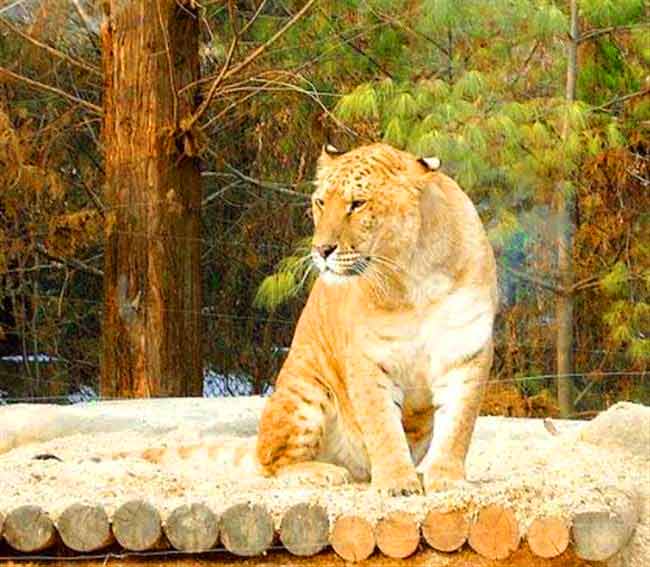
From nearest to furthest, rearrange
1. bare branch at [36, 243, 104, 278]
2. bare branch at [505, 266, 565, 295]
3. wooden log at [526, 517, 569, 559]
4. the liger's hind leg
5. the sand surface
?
wooden log at [526, 517, 569, 559], the sand surface, the liger's hind leg, bare branch at [505, 266, 565, 295], bare branch at [36, 243, 104, 278]

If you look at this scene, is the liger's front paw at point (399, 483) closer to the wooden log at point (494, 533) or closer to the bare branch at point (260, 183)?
the wooden log at point (494, 533)

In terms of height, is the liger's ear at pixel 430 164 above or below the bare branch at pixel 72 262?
above

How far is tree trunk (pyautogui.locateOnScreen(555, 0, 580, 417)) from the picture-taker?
5.14 metres

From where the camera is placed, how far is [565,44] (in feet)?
17.3

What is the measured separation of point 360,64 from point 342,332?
2.66 metres

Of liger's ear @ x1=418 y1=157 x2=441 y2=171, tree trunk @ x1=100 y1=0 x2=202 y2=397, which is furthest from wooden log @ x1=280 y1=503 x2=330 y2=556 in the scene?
tree trunk @ x1=100 y1=0 x2=202 y2=397

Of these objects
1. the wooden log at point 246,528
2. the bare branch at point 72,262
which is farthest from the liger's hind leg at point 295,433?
the bare branch at point 72,262

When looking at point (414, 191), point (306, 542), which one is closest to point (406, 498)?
point (306, 542)

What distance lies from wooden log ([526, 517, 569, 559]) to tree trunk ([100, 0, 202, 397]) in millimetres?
3089

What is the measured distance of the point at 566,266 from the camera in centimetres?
521

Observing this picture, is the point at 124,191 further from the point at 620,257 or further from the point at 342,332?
the point at 342,332

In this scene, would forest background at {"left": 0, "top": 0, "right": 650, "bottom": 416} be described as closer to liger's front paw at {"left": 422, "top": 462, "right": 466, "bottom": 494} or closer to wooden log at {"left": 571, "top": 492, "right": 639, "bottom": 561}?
liger's front paw at {"left": 422, "top": 462, "right": 466, "bottom": 494}

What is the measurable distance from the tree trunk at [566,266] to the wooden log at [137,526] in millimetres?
2753

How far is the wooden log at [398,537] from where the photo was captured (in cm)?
256
